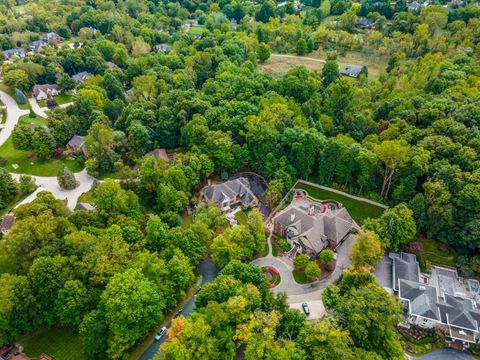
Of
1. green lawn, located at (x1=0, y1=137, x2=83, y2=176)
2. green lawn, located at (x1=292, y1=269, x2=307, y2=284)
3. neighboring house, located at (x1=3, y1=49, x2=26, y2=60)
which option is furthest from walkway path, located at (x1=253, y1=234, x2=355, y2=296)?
neighboring house, located at (x1=3, y1=49, x2=26, y2=60)

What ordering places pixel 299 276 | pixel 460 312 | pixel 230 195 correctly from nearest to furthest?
pixel 460 312, pixel 299 276, pixel 230 195

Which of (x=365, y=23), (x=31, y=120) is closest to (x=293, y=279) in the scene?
(x=31, y=120)

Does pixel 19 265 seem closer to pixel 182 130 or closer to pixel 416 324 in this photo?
pixel 182 130

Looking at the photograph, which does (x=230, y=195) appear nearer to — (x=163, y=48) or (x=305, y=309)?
(x=305, y=309)

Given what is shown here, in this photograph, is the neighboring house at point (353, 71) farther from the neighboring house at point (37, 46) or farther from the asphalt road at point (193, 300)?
the neighboring house at point (37, 46)

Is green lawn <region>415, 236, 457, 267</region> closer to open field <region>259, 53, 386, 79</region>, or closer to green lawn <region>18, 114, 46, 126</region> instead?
open field <region>259, 53, 386, 79</region>

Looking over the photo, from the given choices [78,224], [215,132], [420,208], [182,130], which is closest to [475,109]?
[420,208]
